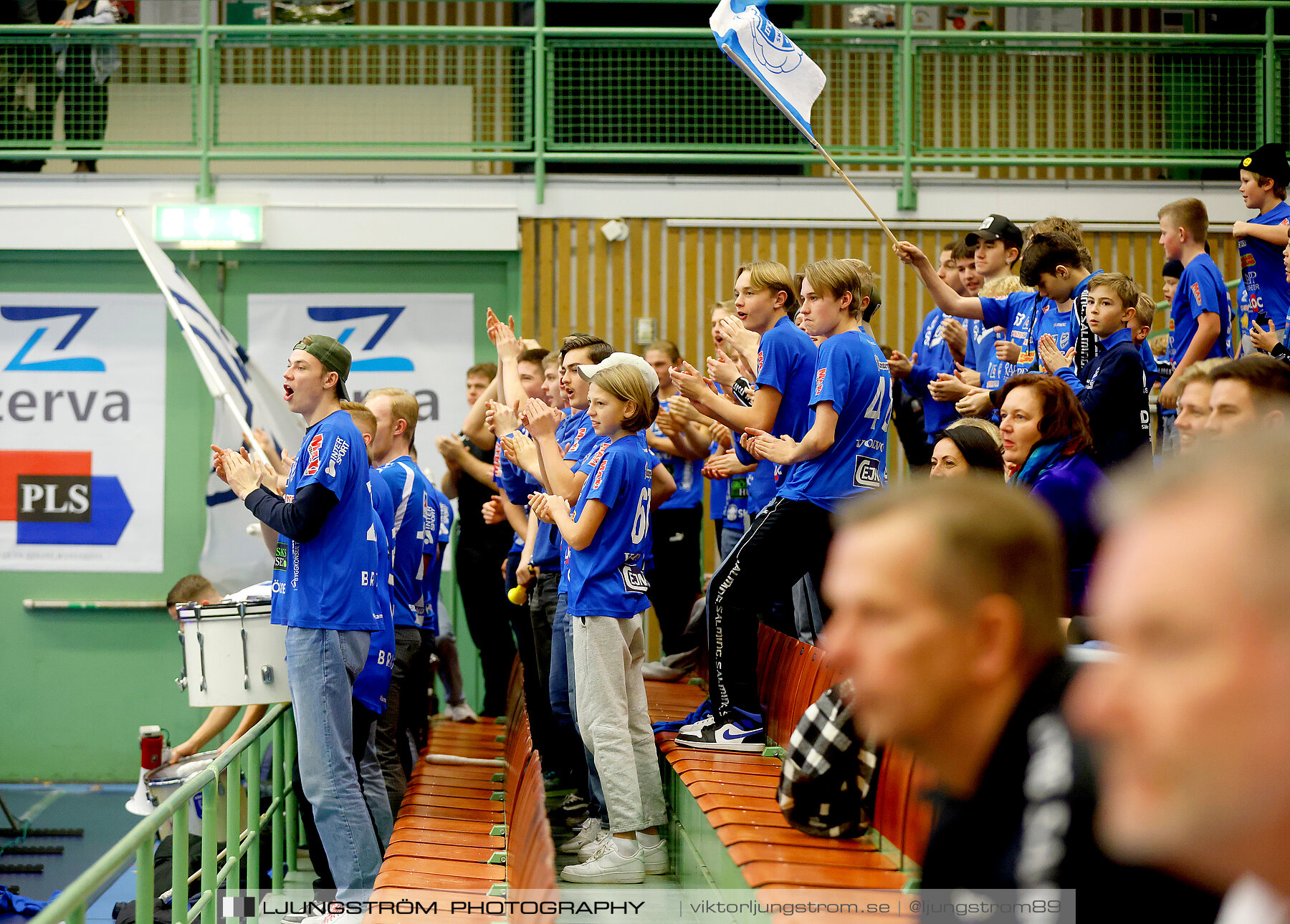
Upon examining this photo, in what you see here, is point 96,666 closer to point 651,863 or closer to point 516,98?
point 516,98

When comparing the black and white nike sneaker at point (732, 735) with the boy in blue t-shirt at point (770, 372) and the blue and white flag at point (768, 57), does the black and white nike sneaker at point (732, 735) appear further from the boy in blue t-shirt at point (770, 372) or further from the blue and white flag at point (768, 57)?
the blue and white flag at point (768, 57)

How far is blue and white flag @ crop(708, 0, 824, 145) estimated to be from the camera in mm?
5621

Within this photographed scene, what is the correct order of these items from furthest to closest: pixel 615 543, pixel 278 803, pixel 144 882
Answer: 1. pixel 278 803
2. pixel 615 543
3. pixel 144 882

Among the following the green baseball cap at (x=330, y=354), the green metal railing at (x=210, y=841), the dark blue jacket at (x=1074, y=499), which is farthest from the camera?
the green baseball cap at (x=330, y=354)

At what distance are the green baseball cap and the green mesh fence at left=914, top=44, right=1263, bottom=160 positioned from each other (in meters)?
5.48

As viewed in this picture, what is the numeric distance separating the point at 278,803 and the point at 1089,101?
7.63 metres

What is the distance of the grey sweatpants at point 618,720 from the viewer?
3889 millimetres

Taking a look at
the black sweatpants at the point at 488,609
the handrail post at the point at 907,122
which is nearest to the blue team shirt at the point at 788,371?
the black sweatpants at the point at 488,609

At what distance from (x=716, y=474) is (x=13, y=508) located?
19.8 ft

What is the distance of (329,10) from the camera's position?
9812mm

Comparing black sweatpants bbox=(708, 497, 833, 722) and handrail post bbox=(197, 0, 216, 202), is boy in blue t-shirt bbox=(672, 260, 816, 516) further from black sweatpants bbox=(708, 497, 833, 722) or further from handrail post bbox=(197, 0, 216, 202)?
handrail post bbox=(197, 0, 216, 202)

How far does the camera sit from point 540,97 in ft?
27.3

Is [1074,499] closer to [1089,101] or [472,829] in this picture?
[472,829]

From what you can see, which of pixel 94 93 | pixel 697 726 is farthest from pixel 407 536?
pixel 94 93
